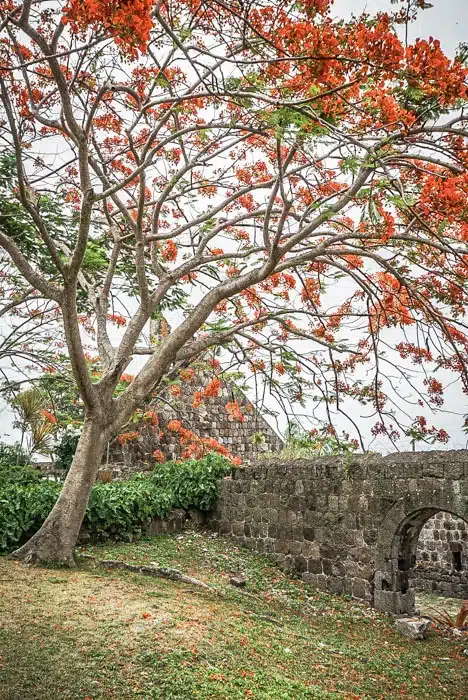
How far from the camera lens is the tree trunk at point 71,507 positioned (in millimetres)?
7500

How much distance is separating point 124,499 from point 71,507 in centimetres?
274

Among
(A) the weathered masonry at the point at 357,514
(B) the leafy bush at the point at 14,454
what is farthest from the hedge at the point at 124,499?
(B) the leafy bush at the point at 14,454

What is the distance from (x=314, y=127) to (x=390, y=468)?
4851 millimetres

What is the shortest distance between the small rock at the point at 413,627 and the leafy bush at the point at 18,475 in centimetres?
614

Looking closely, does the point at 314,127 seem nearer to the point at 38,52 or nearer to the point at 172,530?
the point at 38,52

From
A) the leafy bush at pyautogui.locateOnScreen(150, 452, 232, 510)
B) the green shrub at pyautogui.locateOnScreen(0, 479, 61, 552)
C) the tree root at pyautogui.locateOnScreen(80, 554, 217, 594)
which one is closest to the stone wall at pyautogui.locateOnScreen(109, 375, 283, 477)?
the leafy bush at pyautogui.locateOnScreen(150, 452, 232, 510)

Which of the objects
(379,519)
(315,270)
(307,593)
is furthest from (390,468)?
(315,270)

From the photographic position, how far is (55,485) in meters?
9.88

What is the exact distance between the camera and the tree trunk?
24.6 feet

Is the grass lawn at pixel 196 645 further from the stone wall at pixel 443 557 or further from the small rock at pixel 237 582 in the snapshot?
the stone wall at pixel 443 557

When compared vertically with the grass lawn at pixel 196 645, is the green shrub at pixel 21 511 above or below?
above

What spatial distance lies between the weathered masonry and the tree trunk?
3444 millimetres

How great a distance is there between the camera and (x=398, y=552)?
8.08 metres

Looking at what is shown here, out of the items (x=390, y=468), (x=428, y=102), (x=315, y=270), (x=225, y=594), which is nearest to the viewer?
(x=428, y=102)
